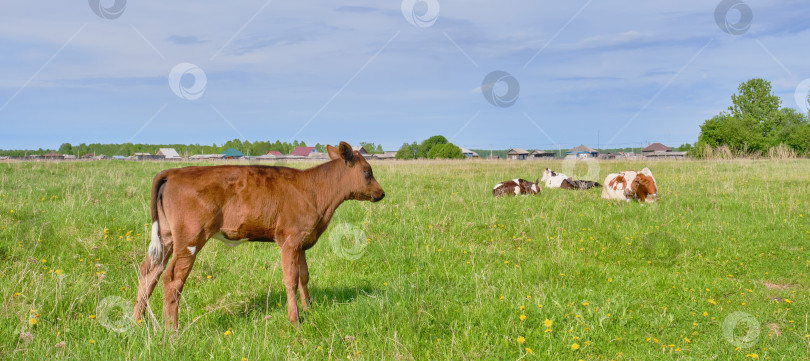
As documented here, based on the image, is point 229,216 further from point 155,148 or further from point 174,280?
point 155,148

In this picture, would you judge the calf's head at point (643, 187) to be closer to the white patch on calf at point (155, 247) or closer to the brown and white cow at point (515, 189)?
the brown and white cow at point (515, 189)

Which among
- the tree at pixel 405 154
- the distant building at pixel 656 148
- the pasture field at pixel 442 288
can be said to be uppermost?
the distant building at pixel 656 148

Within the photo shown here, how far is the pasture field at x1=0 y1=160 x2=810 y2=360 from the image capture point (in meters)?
4.38

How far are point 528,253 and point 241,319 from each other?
4.84 metres

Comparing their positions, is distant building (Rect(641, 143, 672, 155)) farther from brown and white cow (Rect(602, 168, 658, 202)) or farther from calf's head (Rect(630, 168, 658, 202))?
calf's head (Rect(630, 168, 658, 202))

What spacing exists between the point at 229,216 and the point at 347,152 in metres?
1.47

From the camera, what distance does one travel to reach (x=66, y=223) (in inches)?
339

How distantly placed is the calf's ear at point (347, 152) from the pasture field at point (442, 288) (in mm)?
1614

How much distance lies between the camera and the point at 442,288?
5.74m

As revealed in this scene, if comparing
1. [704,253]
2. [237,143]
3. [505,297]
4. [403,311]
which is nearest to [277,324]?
[403,311]

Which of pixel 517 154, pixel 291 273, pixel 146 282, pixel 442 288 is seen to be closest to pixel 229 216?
pixel 291 273

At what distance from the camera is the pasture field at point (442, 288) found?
4.38 meters

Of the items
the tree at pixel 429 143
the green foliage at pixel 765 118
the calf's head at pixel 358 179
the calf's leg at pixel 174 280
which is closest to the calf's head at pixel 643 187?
the calf's head at pixel 358 179

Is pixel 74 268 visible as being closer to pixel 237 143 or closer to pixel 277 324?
pixel 277 324
